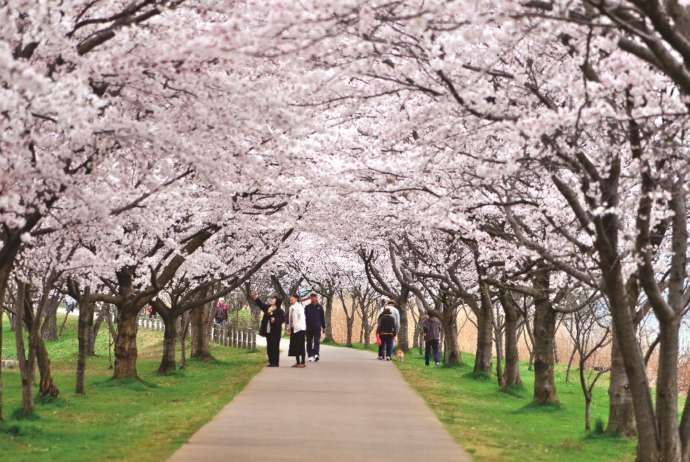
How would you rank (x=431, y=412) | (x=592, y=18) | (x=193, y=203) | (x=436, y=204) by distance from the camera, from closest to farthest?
(x=592, y=18) → (x=436, y=204) → (x=431, y=412) → (x=193, y=203)

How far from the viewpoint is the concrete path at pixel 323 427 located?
1119 centimetres

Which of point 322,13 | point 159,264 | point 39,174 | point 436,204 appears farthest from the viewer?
point 159,264

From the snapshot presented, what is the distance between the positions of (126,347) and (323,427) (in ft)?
30.6

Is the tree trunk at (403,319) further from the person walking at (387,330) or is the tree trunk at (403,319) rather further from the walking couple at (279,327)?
the walking couple at (279,327)

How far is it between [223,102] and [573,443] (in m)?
7.58

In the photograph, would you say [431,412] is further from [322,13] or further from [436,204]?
[322,13]

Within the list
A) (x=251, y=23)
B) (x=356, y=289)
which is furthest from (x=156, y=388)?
(x=356, y=289)

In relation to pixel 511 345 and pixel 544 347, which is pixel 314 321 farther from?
pixel 544 347

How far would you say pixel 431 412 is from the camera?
53.7 ft

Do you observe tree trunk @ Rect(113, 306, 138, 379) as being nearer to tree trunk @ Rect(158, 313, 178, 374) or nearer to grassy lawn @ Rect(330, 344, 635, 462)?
tree trunk @ Rect(158, 313, 178, 374)

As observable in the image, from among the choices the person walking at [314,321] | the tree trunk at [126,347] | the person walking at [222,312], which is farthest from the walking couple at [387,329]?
the person walking at [222,312]

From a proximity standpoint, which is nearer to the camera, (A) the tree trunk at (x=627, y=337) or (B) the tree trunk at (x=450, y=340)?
(A) the tree trunk at (x=627, y=337)

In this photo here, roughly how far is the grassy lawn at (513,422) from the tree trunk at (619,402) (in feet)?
0.72

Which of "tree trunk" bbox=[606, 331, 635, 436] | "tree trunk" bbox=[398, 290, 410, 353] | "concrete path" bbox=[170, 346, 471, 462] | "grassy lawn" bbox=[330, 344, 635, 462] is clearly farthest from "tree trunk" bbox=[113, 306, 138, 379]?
"tree trunk" bbox=[398, 290, 410, 353]
